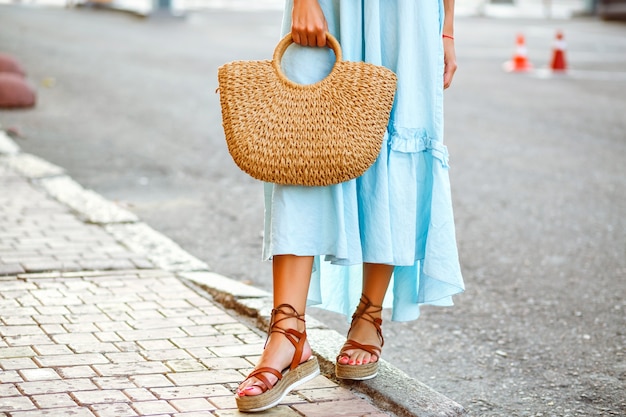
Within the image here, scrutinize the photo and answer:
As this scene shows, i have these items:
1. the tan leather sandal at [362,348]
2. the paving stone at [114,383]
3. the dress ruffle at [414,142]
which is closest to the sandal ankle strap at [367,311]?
the tan leather sandal at [362,348]

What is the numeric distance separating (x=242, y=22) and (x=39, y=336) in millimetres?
16291

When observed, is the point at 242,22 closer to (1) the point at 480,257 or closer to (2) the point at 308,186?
(1) the point at 480,257

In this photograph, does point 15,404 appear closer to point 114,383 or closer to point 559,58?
point 114,383

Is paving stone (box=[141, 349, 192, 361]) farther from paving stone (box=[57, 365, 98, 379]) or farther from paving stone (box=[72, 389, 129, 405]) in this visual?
paving stone (box=[72, 389, 129, 405])

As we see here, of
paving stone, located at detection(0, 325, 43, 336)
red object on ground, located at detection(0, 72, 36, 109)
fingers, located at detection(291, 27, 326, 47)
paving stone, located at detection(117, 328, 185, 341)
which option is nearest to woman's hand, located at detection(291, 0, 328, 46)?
fingers, located at detection(291, 27, 326, 47)

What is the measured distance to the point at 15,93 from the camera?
9586 millimetres

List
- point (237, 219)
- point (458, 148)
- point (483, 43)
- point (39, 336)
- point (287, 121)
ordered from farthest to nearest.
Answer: point (483, 43), point (458, 148), point (237, 219), point (39, 336), point (287, 121)


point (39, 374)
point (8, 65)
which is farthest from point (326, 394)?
point (8, 65)

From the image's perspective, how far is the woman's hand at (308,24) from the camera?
3.01 m

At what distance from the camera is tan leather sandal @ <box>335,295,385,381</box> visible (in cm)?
328

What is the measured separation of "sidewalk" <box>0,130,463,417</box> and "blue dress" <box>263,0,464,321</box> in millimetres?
432

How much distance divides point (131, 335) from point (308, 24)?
1324 mm

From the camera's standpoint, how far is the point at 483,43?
1709cm

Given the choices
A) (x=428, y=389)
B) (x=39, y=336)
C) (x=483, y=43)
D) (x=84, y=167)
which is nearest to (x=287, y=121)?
(x=428, y=389)
